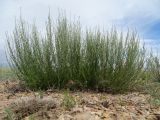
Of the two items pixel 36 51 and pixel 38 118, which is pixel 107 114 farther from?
pixel 36 51

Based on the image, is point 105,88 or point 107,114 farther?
point 105,88

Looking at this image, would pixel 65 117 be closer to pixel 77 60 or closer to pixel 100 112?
pixel 100 112

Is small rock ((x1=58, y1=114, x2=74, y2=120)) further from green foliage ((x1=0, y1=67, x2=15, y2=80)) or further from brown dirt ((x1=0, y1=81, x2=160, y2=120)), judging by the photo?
green foliage ((x1=0, y1=67, x2=15, y2=80))

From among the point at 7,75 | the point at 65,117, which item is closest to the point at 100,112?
the point at 65,117

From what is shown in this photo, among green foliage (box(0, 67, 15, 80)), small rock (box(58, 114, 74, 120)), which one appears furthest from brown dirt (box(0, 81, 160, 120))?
green foliage (box(0, 67, 15, 80))

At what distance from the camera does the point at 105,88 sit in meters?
10.4

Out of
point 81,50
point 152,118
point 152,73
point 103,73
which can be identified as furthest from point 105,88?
point 152,118

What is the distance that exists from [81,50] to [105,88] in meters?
1.03

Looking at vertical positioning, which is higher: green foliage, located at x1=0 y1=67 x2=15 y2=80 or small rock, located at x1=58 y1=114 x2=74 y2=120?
green foliage, located at x1=0 y1=67 x2=15 y2=80

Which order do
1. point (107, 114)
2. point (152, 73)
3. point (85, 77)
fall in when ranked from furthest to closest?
point (152, 73), point (85, 77), point (107, 114)

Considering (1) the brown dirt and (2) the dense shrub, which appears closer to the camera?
(1) the brown dirt

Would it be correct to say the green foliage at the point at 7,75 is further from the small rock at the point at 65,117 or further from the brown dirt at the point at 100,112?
the small rock at the point at 65,117

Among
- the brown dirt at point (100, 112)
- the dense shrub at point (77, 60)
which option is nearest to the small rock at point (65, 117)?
the brown dirt at point (100, 112)

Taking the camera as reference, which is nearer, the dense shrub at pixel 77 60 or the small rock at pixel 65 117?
the small rock at pixel 65 117
